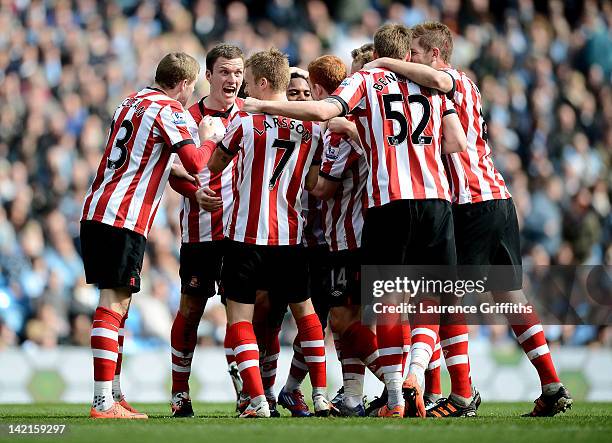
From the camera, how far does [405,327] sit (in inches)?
314

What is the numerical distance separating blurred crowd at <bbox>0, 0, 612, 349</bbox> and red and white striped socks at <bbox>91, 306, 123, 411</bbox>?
15.9 feet

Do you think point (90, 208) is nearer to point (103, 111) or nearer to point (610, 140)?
point (103, 111)

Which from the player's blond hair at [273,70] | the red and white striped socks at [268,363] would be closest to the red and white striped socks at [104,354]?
the red and white striped socks at [268,363]

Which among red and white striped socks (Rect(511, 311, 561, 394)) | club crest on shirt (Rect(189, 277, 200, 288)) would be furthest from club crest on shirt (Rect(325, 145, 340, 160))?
red and white striped socks (Rect(511, 311, 561, 394))

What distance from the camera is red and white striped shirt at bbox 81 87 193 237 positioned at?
7.16 metres

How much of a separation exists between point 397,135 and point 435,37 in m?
0.98

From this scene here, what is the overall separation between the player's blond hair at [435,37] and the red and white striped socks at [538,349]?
1.80m

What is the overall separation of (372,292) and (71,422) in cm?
199

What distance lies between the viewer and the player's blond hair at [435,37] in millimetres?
7441

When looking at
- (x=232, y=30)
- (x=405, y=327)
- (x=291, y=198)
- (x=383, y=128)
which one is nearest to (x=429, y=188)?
(x=383, y=128)

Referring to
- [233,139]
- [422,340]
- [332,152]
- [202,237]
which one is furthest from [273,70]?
[422,340]

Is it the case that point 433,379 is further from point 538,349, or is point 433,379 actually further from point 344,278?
point 344,278

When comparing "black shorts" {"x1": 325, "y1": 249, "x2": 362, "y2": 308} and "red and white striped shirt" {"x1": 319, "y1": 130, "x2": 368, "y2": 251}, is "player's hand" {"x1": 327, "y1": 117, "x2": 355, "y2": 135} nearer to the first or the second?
"red and white striped shirt" {"x1": 319, "y1": 130, "x2": 368, "y2": 251}

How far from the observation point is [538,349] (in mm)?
7297
